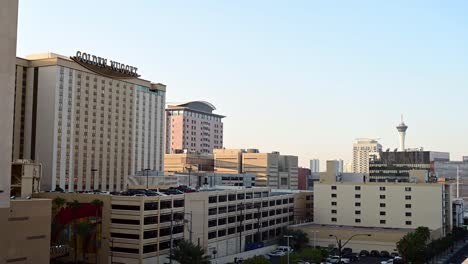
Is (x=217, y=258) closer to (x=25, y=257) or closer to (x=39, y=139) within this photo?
(x=25, y=257)

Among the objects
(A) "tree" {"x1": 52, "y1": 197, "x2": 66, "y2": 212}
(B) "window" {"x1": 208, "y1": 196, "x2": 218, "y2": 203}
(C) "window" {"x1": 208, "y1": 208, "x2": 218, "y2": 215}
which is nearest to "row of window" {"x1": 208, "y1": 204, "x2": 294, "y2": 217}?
(C) "window" {"x1": 208, "y1": 208, "x2": 218, "y2": 215}

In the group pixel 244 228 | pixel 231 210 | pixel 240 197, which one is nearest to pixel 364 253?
pixel 244 228

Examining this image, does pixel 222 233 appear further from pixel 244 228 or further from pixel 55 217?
pixel 55 217

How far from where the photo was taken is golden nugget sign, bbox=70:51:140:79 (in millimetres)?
174500

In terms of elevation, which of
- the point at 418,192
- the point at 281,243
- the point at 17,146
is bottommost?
the point at 281,243

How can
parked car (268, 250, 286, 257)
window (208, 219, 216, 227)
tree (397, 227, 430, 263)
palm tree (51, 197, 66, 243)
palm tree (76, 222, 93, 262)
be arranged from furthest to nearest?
parked car (268, 250, 286, 257) < window (208, 219, 216, 227) < tree (397, 227, 430, 263) < palm tree (51, 197, 66, 243) < palm tree (76, 222, 93, 262)

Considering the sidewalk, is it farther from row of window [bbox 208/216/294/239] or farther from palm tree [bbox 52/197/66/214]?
palm tree [bbox 52/197/66/214]

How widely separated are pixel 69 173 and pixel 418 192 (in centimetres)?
10546

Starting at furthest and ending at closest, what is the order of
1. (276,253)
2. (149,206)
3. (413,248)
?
(276,253) < (413,248) < (149,206)

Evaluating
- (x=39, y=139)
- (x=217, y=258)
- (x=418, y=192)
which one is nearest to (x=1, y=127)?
Answer: (x=217, y=258)

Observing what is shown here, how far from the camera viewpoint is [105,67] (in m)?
183

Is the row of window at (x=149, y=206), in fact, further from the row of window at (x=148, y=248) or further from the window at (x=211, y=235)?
the window at (x=211, y=235)

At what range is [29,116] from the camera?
561 ft

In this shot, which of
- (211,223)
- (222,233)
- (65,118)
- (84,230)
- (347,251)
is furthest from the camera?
(65,118)
